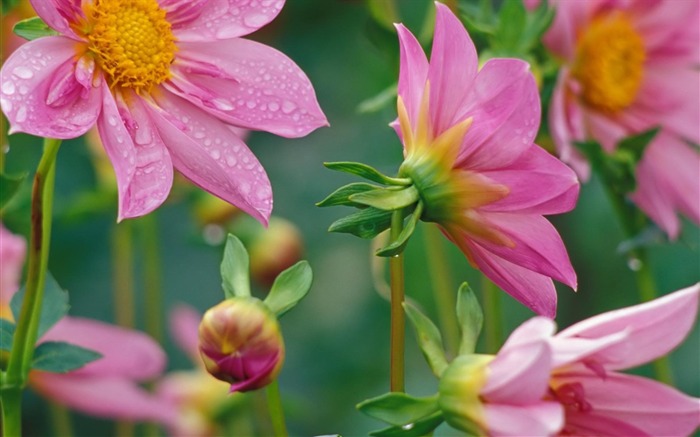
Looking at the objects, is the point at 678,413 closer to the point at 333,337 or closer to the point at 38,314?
the point at 38,314

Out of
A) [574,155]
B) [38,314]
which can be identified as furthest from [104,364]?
[574,155]

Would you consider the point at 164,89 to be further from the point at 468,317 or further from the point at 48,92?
the point at 468,317

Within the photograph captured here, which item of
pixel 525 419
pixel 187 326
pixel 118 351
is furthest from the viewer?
pixel 187 326

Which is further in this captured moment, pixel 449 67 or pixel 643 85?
pixel 643 85

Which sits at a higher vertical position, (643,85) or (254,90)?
(254,90)

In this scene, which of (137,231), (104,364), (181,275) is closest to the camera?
(104,364)

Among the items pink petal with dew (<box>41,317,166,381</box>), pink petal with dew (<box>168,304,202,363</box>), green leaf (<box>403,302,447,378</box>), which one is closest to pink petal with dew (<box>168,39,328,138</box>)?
green leaf (<box>403,302,447,378</box>)

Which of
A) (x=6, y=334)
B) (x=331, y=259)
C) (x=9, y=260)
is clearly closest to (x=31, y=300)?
(x=6, y=334)
